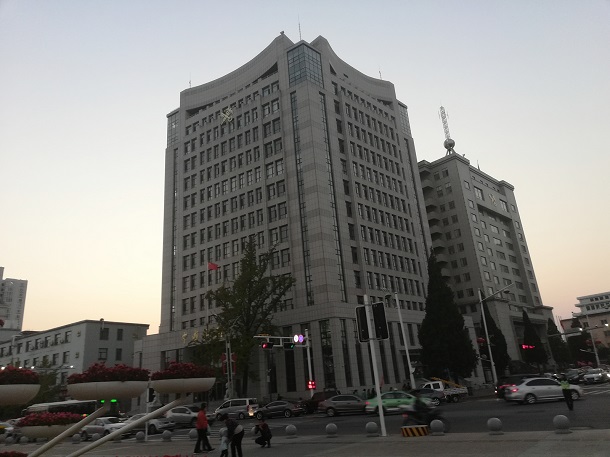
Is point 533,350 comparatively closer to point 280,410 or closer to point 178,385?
point 280,410

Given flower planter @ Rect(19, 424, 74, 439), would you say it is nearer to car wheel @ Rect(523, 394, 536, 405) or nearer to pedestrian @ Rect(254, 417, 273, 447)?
pedestrian @ Rect(254, 417, 273, 447)

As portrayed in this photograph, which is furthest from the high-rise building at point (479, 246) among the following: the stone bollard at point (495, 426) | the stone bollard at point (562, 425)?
the stone bollard at point (562, 425)

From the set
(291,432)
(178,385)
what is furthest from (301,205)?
(178,385)

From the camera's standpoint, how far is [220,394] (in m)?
61.8

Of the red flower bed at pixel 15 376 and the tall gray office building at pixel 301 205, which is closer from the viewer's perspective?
the red flower bed at pixel 15 376

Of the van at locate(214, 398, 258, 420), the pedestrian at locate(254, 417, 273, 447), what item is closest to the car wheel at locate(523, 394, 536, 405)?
the pedestrian at locate(254, 417, 273, 447)

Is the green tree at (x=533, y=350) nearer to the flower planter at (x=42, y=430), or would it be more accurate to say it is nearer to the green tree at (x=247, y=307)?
the green tree at (x=247, y=307)

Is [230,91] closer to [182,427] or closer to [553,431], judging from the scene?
[182,427]

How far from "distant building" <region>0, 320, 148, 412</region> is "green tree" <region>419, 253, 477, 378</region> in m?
49.8

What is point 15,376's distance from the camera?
36.4ft

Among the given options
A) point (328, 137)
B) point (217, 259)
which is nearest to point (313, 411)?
point (217, 259)

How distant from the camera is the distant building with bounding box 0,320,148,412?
73.5 metres

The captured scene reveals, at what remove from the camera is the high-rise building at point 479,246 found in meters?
86.6

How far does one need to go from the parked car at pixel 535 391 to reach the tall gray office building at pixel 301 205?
26223mm
